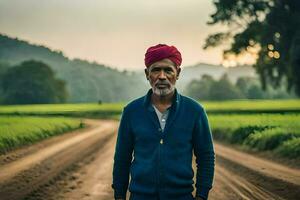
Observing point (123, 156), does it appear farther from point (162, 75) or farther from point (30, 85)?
point (30, 85)

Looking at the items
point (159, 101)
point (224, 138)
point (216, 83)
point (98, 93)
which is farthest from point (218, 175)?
point (98, 93)

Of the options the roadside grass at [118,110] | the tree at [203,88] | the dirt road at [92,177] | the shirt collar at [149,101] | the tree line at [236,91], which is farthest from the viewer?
the tree at [203,88]

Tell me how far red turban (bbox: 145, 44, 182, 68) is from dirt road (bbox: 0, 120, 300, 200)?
241 inches

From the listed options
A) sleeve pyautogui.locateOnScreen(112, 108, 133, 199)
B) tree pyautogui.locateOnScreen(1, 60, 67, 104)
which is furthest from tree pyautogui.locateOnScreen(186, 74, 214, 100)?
sleeve pyautogui.locateOnScreen(112, 108, 133, 199)

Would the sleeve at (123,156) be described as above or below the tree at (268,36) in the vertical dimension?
below

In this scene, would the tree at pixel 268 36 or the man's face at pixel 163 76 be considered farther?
the tree at pixel 268 36

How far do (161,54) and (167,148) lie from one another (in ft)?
2.26

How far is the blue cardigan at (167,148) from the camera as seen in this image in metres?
3.69

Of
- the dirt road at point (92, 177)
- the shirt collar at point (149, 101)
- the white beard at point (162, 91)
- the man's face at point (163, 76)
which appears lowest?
the dirt road at point (92, 177)

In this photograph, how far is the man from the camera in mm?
3693

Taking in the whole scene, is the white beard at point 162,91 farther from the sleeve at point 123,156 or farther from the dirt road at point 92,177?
the dirt road at point 92,177

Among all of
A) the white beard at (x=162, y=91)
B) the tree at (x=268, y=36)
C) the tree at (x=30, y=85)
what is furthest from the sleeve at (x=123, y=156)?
the tree at (x=30, y=85)

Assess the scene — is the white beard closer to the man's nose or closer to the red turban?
the man's nose

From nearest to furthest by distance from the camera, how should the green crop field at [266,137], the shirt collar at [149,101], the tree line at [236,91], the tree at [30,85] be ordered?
the shirt collar at [149,101]
the green crop field at [266,137]
the tree at [30,85]
the tree line at [236,91]
